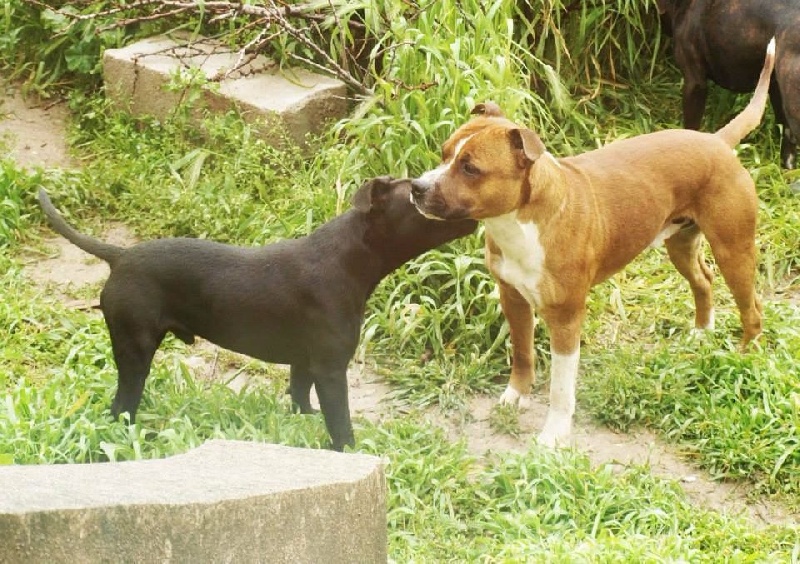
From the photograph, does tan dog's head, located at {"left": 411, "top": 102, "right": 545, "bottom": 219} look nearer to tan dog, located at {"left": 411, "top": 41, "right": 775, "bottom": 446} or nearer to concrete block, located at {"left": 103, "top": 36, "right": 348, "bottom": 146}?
tan dog, located at {"left": 411, "top": 41, "right": 775, "bottom": 446}

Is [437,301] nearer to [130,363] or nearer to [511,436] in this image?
[511,436]

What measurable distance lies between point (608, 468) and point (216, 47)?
4338 millimetres

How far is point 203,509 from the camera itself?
10.8 feet

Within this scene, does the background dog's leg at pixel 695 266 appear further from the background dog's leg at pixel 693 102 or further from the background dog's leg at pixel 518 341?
the background dog's leg at pixel 693 102

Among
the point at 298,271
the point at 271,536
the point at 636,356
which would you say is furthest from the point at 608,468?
the point at 271,536

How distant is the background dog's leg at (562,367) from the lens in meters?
5.26

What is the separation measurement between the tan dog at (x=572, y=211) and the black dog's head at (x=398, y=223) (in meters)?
0.16

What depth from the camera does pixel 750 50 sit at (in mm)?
7523

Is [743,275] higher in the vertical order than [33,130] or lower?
higher

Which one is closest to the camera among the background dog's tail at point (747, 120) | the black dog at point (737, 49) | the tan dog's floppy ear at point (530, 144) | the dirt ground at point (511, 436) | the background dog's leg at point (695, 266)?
the tan dog's floppy ear at point (530, 144)

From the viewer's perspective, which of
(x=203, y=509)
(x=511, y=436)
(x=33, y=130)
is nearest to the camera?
(x=203, y=509)

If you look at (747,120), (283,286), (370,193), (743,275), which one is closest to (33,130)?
(283,286)

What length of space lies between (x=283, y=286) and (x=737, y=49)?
3.94 metres

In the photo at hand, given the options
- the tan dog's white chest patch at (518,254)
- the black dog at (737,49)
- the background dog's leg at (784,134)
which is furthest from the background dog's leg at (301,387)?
the background dog's leg at (784,134)
